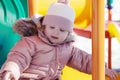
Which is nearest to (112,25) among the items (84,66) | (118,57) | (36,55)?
(84,66)

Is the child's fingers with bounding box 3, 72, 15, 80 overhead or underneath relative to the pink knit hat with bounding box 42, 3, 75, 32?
underneath

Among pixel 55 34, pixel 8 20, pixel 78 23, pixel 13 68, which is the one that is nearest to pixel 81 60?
pixel 55 34

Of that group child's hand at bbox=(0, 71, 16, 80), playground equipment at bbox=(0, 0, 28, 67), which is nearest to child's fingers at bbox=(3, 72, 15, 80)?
child's hand at bbox=(0, 71, 16, 80)

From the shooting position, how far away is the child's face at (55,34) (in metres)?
0.89

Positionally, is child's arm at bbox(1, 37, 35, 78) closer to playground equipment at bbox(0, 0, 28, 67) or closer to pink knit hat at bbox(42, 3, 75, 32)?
pink knit hat at bbox(42, 3, 75, 32)

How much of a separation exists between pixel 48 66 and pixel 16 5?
0.42 meters

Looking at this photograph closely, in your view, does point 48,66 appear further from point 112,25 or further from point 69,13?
point 112,25

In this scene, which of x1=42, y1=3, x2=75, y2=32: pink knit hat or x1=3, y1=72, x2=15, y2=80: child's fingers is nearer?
x1=3, y1=72, x2=15, y2=80: child's fingers

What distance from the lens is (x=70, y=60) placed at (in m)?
0.96

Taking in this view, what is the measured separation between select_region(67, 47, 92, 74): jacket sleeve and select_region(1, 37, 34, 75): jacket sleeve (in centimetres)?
13

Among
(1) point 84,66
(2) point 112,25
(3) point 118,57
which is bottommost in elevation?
(3) point 118,57

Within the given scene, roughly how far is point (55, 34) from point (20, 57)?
0.38 ft

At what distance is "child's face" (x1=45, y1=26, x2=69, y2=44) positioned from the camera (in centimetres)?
89

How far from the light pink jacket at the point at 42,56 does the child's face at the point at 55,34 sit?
15 millimetres
